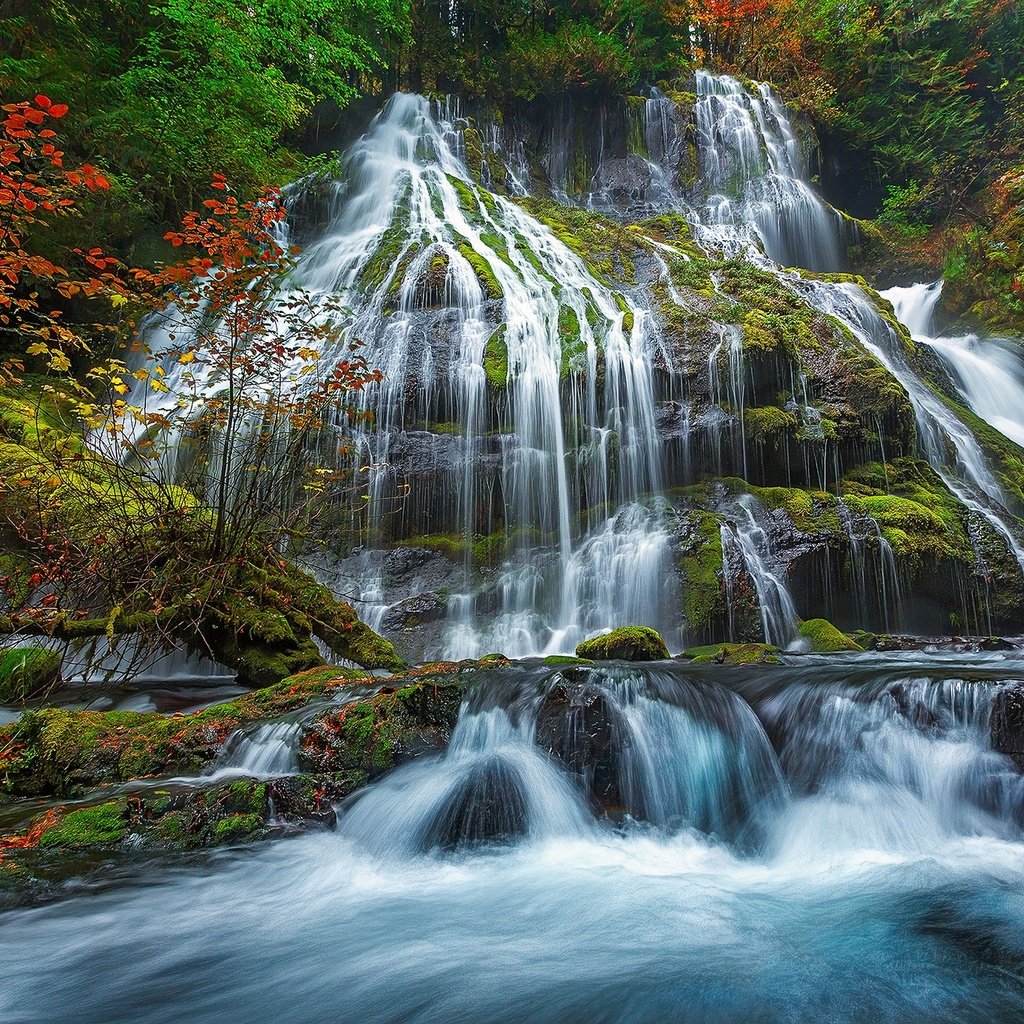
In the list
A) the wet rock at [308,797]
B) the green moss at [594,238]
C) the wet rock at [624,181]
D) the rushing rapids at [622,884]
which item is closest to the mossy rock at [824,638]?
the rushing rapids at [622,884]

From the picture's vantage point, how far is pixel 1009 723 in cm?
392

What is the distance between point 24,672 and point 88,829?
11.4 feet

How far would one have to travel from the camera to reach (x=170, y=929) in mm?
2891

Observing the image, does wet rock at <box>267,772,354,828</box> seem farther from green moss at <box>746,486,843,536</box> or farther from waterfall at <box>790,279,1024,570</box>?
waterfall at <box>790,279,1024,570</box>

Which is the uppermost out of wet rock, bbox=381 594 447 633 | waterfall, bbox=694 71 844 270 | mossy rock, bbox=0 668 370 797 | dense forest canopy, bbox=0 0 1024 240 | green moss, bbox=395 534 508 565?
dense forest canopy, bbox=0 0 1024 240

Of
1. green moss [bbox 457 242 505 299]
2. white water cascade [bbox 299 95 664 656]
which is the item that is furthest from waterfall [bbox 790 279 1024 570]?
green moss [bbox 457 242 505 299]

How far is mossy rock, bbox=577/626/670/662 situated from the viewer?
7.05 meters

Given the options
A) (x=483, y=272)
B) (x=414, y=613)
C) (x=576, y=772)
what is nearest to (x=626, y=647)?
(x=576, y=772)

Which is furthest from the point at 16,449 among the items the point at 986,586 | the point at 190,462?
the point at 986,586

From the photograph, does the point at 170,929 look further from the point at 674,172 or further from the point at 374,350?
the point at 674,172

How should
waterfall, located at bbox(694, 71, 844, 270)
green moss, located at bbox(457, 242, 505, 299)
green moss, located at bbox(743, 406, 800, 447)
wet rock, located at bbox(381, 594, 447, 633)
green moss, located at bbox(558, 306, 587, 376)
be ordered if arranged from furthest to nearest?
waterfall, located at bbox(694, 71, 844, 270), green moss, located at bbox(457, 242, 505, 299), green moss, located at bbox(558, 306, 587, 376), green moss, located at bbox(743, 406, 800, 447), wet rock, located at bbox(381, 594, 447, 633)

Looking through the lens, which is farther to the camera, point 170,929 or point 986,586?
point 986,586

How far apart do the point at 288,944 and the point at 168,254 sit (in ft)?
51.8

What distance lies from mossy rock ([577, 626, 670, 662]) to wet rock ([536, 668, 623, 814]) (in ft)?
8.41
